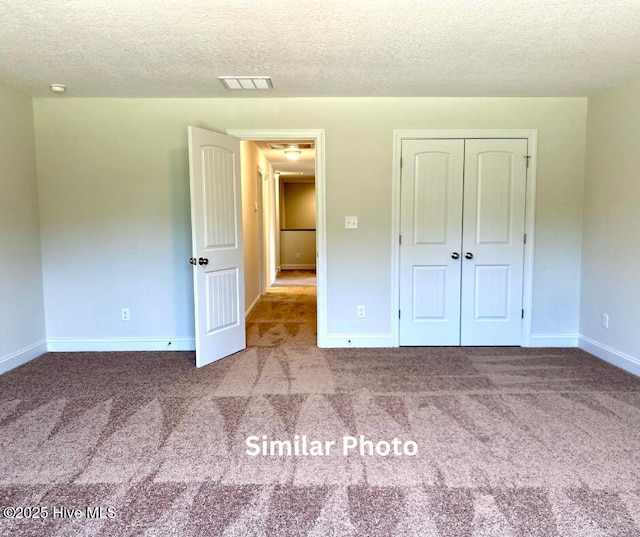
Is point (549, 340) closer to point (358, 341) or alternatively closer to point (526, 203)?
point (526, 203)

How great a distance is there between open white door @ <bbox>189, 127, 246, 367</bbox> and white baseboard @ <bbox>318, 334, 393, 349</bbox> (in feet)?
2.83

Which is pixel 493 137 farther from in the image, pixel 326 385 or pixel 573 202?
pixel 326 385

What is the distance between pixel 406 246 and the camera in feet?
12.8

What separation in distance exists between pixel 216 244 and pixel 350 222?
4.15ft

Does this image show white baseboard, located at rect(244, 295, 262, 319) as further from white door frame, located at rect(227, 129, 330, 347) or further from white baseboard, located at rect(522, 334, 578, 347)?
white baseboard, located at rect(522, 334, 578, 347)

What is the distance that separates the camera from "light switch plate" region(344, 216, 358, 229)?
3.88 m

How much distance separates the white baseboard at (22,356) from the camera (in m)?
3.39

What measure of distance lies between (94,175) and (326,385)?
9.47ft

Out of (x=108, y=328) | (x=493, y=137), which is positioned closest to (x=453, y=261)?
(x=493, y=137)

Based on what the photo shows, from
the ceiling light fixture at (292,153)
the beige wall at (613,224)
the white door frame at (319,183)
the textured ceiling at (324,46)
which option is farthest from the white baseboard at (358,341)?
the ceiling light fixture at (292,153)

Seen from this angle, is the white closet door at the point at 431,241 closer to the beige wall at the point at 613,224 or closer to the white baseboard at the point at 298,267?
the beige wall at the point at 613,224

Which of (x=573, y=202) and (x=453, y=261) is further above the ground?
(x=573, y=202)

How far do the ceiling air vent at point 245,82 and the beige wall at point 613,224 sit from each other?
292 cm

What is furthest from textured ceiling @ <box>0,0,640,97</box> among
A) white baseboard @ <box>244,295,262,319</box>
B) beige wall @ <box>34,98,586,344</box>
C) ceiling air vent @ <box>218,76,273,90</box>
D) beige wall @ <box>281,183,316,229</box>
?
beige wall @ <box>281,183,316,229</box>
